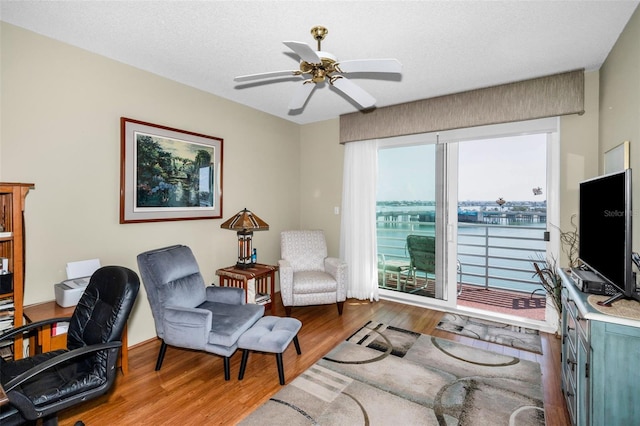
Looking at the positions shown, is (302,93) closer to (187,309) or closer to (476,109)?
(187,309)

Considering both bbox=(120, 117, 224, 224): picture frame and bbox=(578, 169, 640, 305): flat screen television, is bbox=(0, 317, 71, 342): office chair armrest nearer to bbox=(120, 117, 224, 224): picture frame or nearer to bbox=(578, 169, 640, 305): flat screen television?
bbox=(120, 117, 224, 224): picture frame

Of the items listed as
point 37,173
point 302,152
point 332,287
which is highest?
point 302,152

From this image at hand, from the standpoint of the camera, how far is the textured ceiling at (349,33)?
1979 millimetres

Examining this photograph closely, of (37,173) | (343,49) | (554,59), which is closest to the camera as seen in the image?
(37,173)

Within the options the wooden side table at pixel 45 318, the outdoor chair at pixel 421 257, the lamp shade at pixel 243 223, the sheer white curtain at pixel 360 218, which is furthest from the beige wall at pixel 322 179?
the wooden side table at pixel 45 318

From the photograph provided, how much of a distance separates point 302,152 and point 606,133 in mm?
3674

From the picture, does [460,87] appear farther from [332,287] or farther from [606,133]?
[332,287]

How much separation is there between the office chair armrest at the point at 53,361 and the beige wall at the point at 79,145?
51.3 inches

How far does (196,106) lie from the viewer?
3387 millimetres

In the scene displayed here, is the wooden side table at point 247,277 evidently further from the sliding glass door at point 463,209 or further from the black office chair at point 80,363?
the sliding glass door at point 463,209

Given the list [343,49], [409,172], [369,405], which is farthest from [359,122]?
[369,405]

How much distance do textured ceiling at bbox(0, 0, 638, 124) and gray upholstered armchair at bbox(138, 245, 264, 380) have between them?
175cm

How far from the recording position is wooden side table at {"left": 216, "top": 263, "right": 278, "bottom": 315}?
336 cm

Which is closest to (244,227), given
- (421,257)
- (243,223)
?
(243,223)
